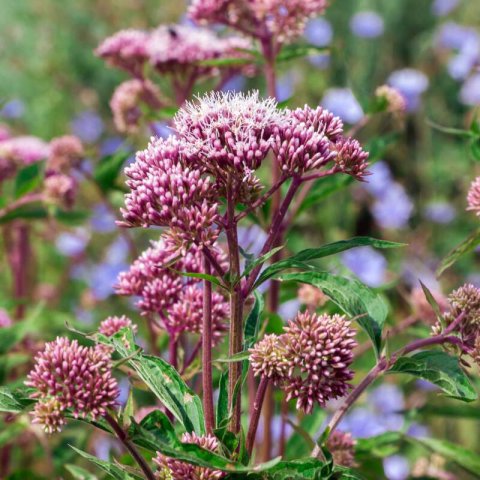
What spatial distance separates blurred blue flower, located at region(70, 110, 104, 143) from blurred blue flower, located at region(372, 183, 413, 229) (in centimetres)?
174

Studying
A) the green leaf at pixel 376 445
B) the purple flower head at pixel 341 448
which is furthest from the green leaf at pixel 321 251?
the green leaf at pixel 376 445

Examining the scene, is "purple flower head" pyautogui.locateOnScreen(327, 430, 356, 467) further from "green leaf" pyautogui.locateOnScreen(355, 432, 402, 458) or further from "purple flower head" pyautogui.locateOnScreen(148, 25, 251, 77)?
"purple flower head" pyautogui.locateOnScreen(148, 25, 251, 77)

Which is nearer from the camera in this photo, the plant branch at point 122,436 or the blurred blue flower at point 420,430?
the plant branch at point 122,436

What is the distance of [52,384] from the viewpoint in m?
0.97

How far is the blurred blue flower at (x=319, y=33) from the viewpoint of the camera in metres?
5.12

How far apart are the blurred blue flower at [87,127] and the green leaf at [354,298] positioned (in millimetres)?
3770

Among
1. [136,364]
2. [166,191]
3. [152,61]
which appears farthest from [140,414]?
[152,61]

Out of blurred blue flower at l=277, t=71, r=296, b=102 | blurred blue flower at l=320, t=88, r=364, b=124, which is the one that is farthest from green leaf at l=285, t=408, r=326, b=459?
blurred blue flower at l=277, t=71, r=296, b=102

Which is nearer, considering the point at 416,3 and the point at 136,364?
the point at 136,364

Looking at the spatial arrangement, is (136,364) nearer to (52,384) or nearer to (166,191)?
(52,384)

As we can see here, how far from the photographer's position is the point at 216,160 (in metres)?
1.03

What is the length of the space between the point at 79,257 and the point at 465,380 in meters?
2.90

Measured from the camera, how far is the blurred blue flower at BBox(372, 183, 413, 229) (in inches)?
168

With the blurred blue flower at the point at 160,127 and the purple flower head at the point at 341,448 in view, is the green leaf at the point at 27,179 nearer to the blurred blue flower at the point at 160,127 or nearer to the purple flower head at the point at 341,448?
the blurred blue flower at the point at 160,127
